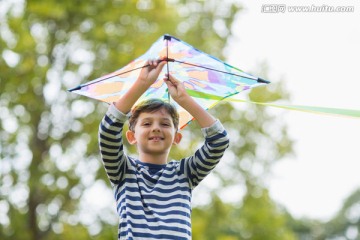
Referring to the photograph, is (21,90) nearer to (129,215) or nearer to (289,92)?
(289,92)

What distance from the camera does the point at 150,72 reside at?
A: 9.20 ft

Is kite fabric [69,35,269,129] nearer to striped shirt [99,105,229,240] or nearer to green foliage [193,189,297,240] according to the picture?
striped shirt [99,105,229,240]

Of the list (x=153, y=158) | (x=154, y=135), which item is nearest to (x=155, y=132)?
(x=154, y=135)

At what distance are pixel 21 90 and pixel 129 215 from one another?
10407 millimetres

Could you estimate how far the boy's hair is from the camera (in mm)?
3062

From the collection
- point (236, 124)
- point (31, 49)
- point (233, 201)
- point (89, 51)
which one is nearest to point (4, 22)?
point (31, 49)

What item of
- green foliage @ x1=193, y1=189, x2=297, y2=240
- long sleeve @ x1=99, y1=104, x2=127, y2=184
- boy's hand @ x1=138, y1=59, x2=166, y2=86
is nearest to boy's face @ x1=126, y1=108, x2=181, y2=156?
long sleeve @ x1=99, y1=104, x2=127, y2=184

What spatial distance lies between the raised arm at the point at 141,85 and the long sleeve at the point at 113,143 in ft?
0.11

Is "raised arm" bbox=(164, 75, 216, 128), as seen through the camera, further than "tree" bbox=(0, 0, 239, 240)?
No

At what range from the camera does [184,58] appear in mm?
3143

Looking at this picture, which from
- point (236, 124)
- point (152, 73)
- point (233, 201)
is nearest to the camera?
point (152, 73)

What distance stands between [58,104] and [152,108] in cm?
1065

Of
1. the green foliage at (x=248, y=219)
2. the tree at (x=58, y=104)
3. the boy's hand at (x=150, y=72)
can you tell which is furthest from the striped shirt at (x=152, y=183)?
the green foliage at (x=248, y=219)

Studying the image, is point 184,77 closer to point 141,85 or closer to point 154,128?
point 154,128
